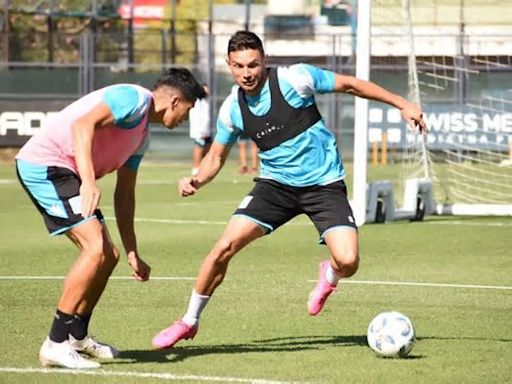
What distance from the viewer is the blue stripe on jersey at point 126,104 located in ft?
28.0

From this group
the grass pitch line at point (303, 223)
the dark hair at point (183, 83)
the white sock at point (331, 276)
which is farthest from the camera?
the grass pitch line at point (303, 223)

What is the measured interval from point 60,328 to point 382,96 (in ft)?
8.43

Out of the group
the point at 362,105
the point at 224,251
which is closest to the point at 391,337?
the point at 224,251

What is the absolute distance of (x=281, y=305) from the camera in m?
11.4

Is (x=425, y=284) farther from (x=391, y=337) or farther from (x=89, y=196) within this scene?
(x=89, y=196)

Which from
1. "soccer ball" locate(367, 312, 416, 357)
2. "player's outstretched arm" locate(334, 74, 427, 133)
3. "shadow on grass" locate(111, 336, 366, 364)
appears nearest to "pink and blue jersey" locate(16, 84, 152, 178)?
"shadow on grass" locate(111, 336, 366, 364)

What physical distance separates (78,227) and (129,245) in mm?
830

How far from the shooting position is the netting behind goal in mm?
21141

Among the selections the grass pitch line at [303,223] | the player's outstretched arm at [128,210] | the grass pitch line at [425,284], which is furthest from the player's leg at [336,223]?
the grass pitch line at [303,223]

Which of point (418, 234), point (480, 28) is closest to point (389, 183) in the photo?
point (418, 234)

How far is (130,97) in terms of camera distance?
338 inches

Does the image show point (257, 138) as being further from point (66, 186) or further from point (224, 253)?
point (66, 186)

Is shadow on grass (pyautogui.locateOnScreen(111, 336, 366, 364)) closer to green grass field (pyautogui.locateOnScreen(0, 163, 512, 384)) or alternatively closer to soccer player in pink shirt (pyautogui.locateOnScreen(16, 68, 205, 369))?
green grass field (pyautogui.locateOnScreen(0, 163, 512, 384))

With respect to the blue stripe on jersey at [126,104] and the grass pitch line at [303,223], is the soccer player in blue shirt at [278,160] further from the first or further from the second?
the grass pitch line at [303,223]
